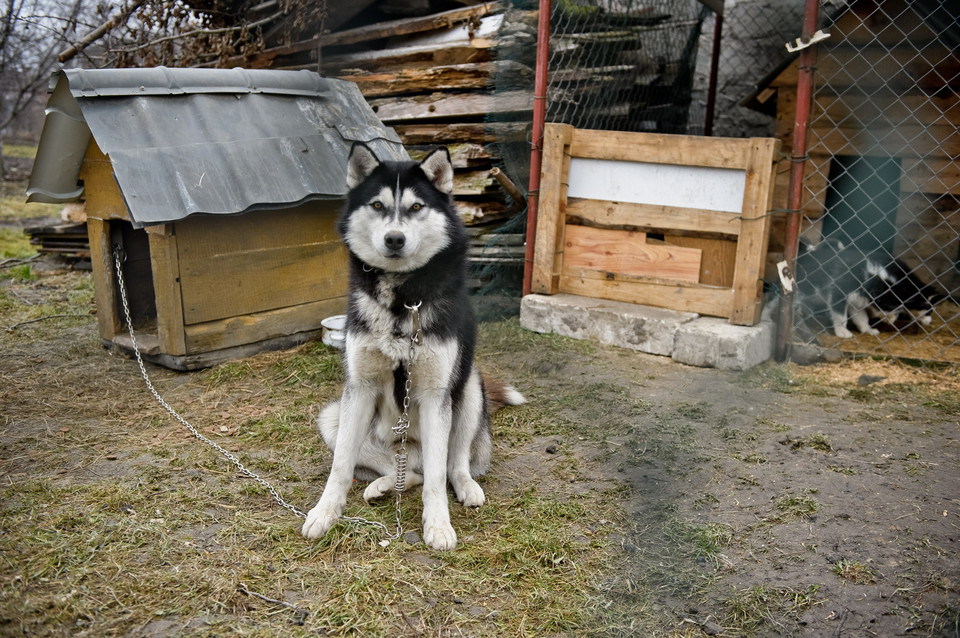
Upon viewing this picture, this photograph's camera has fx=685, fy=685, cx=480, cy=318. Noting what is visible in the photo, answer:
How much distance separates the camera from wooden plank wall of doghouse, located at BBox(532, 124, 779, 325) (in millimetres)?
4727

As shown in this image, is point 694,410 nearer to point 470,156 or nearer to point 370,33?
point 470,156

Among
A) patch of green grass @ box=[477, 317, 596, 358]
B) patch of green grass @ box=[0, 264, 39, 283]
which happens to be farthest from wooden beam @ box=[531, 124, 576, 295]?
patch of green grass @ box=[0, 264, 39, 283]

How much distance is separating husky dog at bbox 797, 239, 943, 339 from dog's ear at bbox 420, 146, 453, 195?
3.66 meters

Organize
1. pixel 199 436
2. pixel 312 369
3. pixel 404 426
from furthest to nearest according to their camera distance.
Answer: pixel 312 369, pixel 199 436, pixel 404 426

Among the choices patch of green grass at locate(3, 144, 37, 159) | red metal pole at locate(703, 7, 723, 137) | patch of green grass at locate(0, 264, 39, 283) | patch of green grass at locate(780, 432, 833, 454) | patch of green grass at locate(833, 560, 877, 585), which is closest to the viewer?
patch of green grass at locate(833, 560, 877, 585)

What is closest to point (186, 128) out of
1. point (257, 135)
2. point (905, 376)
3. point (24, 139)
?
point (257, 135)

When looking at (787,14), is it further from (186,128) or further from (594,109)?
(186,128)

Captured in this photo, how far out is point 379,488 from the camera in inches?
123

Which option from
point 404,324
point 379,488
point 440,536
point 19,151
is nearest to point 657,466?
point 440,536

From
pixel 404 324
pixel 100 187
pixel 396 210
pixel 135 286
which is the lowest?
pixel 135 286

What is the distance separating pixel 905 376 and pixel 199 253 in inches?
190

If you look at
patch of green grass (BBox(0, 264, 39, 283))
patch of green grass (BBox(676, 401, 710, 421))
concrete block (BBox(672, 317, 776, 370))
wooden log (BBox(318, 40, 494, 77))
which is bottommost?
patch of green grass (BBox(0, 264, 39, 283))

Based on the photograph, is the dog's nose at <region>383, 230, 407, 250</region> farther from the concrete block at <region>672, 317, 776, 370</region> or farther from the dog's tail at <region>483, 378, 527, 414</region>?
the concrete block at <region>672, 317, 776, 370</region>

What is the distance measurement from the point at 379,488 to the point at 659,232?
120 inches
